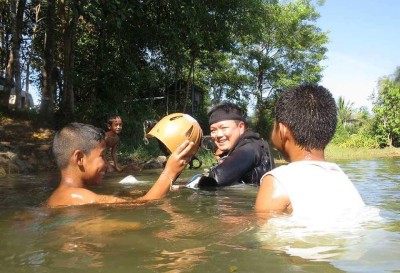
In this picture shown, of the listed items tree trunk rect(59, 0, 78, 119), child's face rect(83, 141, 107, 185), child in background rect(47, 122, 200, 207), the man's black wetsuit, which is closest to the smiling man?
the man's black wetsuit

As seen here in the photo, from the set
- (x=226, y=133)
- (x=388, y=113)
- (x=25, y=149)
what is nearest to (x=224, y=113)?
(x=226, y=133)

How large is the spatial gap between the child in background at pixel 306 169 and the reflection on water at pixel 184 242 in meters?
0.21

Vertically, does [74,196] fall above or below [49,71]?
below

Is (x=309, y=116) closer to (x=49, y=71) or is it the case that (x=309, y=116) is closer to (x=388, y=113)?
(x=49, y=71)

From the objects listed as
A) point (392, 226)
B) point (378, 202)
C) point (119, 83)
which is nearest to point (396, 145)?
point (119, 83)

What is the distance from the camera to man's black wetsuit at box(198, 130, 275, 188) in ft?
16.9

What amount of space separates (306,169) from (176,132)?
1.92 m

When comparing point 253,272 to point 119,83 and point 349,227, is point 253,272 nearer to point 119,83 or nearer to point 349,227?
point 349,227

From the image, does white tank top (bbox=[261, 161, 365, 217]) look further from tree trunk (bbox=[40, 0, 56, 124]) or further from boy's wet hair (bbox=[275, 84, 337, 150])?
tree trunk (bbox=[40, 0, 56, 124])

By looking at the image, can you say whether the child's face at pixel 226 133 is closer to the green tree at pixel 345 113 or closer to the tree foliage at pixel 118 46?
the tree foliage at pixel 118 46

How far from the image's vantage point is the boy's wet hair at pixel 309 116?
2807 mm

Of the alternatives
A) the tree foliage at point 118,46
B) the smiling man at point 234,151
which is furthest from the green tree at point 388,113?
the smiling man at point 234,151

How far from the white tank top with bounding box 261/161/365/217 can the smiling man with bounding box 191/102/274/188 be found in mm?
2299

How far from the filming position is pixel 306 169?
2.75 meters
